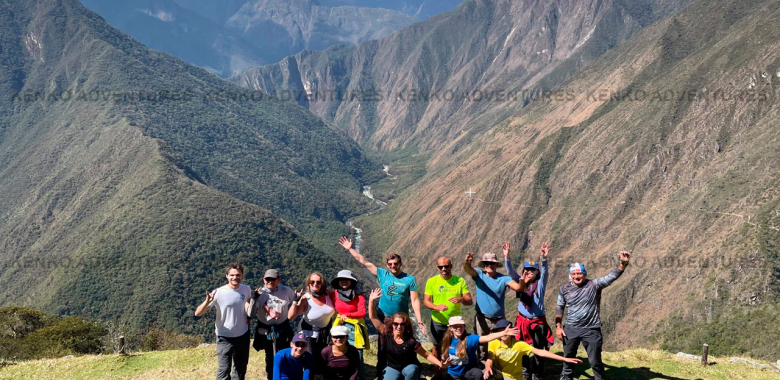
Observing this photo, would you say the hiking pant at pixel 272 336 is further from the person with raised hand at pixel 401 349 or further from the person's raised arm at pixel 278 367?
the person with raised hand at pixel 401 349

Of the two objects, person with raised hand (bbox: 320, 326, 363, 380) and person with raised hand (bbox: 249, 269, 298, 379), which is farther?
person with raised hand (bbox: 249, 269, 298, 379)

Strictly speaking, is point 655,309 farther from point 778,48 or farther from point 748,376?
point 748,376

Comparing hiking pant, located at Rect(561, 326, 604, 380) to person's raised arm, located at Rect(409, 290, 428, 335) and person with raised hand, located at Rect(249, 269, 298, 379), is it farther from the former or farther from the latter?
person with raised hand, located at Rect(249, 269, 298, 379)

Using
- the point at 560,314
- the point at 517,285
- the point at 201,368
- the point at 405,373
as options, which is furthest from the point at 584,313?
the point at 201,368

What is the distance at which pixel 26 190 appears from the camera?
5773 inches

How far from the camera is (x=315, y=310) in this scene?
12.7 m

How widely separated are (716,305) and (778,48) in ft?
221

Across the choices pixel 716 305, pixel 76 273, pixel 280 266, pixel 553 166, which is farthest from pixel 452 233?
pixel 76 273

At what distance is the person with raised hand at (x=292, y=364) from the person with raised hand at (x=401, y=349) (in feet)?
5.83

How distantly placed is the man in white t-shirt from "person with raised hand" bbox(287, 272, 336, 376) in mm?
1171

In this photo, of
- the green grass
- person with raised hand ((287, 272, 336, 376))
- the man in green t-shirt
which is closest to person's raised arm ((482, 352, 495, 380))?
the man in green t-shirt

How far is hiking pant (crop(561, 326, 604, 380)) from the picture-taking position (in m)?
13.3

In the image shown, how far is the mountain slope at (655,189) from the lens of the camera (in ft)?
241

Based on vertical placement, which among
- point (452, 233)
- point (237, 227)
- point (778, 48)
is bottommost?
point (237, 227)
